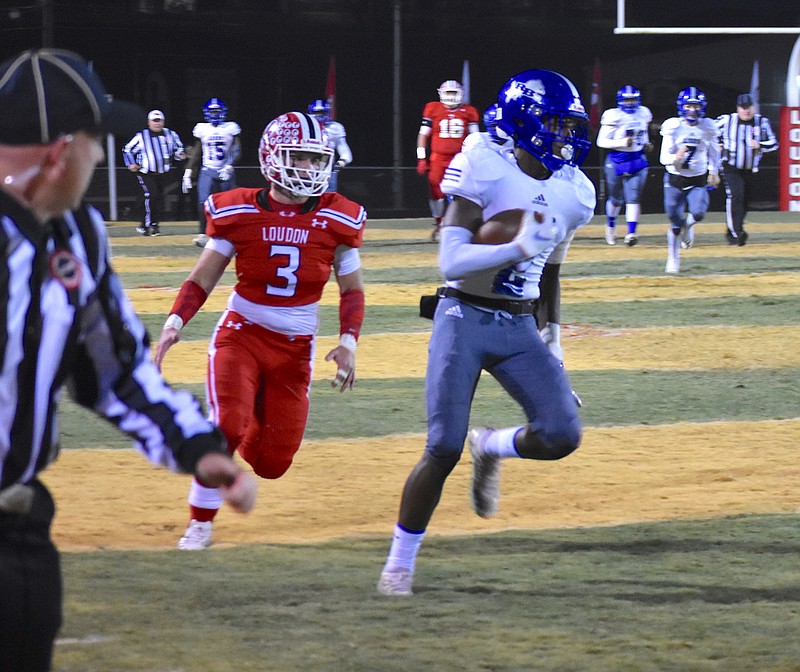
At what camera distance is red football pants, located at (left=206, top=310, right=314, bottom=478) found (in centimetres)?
626

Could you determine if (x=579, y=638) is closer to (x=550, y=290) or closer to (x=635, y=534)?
(x=635, y=534)

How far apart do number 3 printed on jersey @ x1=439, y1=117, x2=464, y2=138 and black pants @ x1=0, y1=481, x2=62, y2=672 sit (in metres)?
19.3

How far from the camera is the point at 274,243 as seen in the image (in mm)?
6367

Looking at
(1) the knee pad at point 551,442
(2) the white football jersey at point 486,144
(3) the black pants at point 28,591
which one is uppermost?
(2) the white football jersey at point 486,144

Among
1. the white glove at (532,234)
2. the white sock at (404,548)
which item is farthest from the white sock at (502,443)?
the white glove at (532,234)

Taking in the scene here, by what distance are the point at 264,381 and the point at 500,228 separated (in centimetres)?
140

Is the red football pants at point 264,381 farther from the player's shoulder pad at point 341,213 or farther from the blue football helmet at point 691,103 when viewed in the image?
the blue football helmet at point 691,103

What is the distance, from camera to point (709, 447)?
8.62 meters

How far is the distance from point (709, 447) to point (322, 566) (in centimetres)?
334

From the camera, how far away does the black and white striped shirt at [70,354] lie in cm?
287

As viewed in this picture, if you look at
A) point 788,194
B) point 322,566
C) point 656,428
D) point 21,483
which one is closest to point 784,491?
point 656,428

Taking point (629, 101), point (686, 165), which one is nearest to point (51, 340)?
point (686, 165)

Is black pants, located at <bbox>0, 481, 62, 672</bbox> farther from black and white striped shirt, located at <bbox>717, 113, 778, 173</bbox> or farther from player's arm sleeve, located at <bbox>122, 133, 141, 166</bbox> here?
player's arm sleeve, located at <bbox>122, 133, 141, 166</bbox>

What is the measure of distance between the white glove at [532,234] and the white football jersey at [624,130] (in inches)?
629
